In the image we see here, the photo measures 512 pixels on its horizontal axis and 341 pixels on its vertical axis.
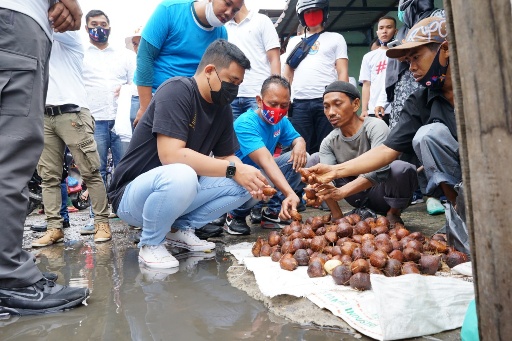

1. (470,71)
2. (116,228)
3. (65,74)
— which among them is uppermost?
(65,74)

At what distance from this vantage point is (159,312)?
2.03 m

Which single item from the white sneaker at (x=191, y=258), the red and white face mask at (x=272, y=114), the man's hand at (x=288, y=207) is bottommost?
the white sneaker at (x=191, y=258)

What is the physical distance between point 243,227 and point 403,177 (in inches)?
56.5

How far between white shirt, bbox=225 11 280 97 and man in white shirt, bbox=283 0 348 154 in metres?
0.56

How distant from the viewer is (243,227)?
393 centimetres

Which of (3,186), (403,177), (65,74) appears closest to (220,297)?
(3,186)

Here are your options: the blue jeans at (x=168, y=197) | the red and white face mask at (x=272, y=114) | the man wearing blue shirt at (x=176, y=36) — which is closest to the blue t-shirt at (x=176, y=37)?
the man wearing blue shirt at (x=176, y=36)

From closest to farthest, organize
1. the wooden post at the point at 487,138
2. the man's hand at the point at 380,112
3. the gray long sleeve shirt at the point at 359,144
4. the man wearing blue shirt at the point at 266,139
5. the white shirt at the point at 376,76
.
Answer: the wooden post at the point at 487,138
the gray long sleeve shirt at the point at 359,144
the man wearing blue shirt at the point at 266,139
the man's hand at the point at 380,112
the white shirt at the point at 376,76

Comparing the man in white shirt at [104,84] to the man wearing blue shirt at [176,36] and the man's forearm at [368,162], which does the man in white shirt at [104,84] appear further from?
the man's forearm at [368,162]

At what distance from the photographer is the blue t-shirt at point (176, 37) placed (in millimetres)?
3629

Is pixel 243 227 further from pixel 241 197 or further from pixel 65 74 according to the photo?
pixel 65 74

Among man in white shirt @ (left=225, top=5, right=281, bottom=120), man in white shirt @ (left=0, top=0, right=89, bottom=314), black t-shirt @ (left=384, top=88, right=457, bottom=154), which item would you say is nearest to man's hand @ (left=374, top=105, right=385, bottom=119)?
man in white shirt @ (left=225, top=5, right=281, bottom=120)

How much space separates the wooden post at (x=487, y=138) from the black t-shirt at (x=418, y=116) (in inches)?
86.5

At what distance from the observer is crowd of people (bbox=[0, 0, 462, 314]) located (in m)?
2.04
